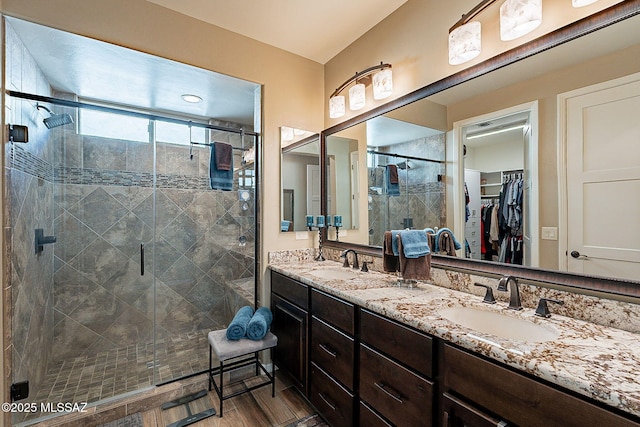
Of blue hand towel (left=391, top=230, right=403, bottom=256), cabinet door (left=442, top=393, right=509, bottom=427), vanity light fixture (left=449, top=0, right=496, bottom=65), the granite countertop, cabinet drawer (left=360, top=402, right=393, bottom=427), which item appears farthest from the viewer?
blue hand towel (left=391, top=230, right=403, bottom=256)

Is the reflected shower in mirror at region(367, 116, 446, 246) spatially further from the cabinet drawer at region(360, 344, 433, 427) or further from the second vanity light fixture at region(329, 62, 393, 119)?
the cabinet drawer at region(360, 344, 433, 427)

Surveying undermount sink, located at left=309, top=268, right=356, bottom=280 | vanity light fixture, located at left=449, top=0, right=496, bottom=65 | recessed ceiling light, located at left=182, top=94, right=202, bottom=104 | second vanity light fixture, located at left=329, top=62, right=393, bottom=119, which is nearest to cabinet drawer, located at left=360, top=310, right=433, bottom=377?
undermount sink, located at left=309, top=268, right=356, bottom=280

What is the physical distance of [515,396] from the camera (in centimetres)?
85

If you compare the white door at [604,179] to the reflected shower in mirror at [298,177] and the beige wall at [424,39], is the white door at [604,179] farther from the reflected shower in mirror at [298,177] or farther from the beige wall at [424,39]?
the reflected shower in mirror at [298,177]

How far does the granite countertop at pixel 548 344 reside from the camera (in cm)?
71

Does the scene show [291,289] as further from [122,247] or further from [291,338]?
[122,247]

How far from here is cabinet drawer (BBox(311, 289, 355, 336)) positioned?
1.52m

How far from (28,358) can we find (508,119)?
325 centimetres

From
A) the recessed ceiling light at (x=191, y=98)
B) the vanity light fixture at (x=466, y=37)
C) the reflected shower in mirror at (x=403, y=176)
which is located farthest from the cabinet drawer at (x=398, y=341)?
the recessed ceiling light at (x=191, y=98)

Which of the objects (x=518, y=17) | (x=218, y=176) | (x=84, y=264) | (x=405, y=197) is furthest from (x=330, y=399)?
(x=84, y=264)

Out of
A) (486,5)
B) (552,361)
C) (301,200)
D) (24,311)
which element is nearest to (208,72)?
(301,200)

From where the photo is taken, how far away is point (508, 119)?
1.43 meters

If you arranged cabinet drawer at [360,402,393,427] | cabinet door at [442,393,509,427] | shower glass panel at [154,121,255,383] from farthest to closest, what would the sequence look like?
shower glass panel at [154,121,255,383] < cabinet drawer at [360,402,393,427] < cabinet door at [442,393,509,427]

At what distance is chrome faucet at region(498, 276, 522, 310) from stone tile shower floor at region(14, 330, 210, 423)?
234cm
